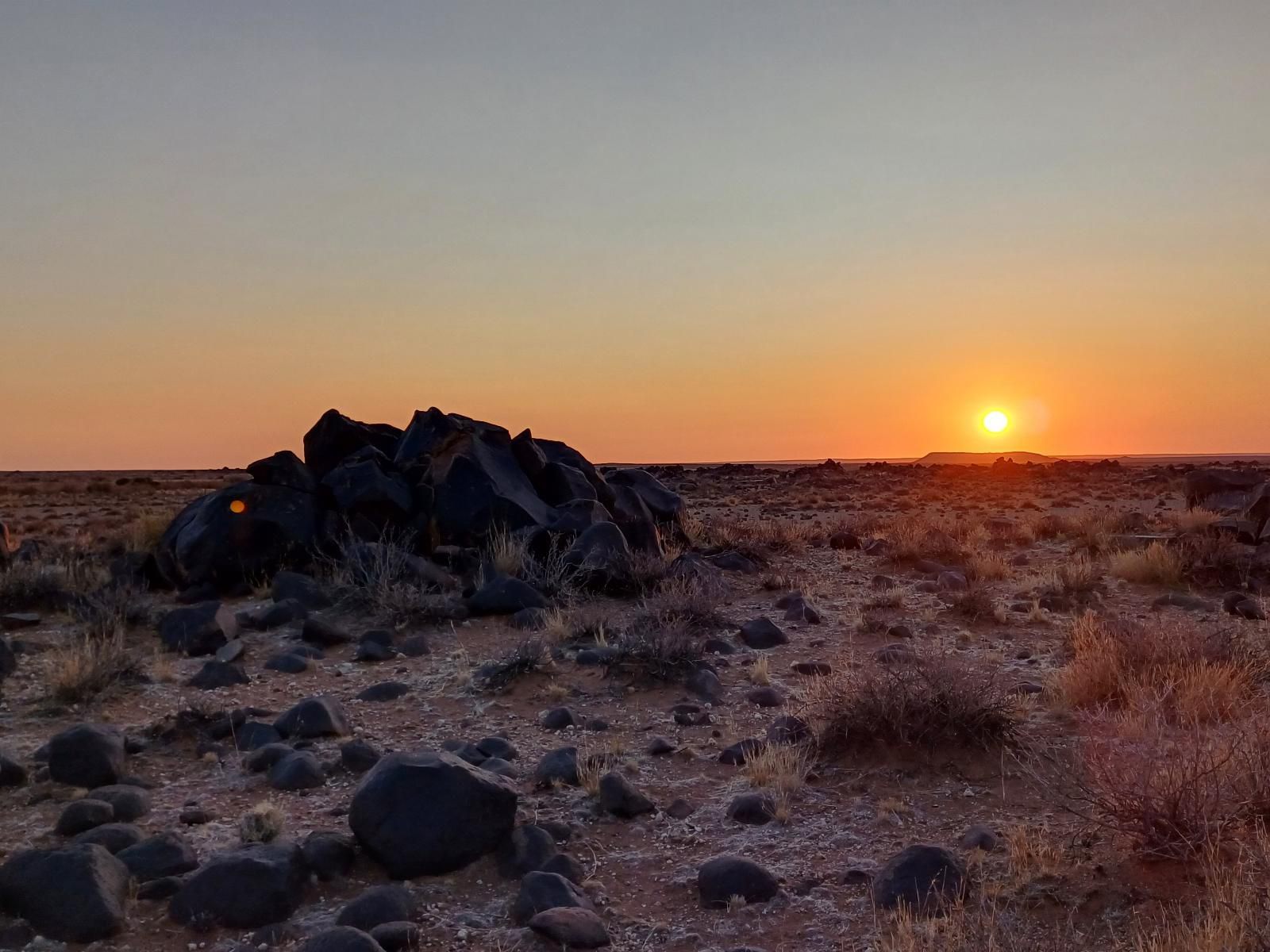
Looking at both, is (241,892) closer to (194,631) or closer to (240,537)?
(194,631)

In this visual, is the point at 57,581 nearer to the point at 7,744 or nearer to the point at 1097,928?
the point at 7,744

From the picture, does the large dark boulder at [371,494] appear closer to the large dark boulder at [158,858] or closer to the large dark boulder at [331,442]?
the large dark boulder at [331,442]

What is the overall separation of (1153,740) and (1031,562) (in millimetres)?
12404

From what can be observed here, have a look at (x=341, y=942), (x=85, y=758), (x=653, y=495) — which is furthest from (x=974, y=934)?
(x=653, y=495)

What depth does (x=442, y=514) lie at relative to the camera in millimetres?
15320

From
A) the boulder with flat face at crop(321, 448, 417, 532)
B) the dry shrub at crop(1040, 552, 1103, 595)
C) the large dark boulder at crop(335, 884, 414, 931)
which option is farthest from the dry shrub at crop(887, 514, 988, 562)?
the large dark boulder at crop(335, 884, 414, 931)

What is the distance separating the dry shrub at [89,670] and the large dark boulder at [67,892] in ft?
12.6

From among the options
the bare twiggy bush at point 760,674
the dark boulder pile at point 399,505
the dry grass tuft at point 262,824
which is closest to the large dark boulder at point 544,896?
the dry grass tuft at point 262,824

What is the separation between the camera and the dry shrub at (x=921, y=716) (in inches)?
287

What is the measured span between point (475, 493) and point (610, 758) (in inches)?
329

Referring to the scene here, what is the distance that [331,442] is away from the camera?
55.3 feet

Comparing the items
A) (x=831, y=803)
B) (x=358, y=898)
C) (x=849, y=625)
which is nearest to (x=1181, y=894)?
(x=831, y=803)

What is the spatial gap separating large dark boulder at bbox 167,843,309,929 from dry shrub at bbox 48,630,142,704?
418cm

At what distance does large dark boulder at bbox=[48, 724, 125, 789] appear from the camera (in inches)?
281
